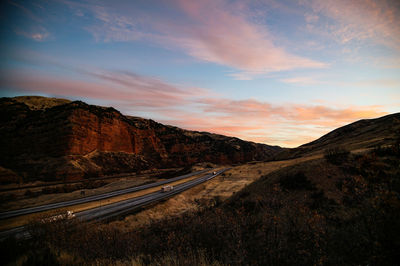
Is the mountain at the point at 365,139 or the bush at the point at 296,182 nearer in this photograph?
the bush at the point at 296,182

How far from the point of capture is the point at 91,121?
58.6 m

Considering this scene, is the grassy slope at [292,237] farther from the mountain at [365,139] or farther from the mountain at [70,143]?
the mountain at [70,143]

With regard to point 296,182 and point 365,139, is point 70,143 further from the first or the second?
point 365,139

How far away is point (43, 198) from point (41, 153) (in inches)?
1050

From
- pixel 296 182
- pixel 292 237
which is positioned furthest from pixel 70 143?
pixel 292 237

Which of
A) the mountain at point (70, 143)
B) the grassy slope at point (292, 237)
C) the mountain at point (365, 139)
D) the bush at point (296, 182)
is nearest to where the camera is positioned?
the grassy slope at point (292, 237)

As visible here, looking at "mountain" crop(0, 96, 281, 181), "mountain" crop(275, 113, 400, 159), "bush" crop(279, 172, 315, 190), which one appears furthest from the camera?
"mountain" crop(0, 96, 281, 181)

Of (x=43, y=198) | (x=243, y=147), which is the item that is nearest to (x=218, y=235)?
(x=43, y=198)

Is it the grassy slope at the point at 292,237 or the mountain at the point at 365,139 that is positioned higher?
the mountain at the point at 365,139

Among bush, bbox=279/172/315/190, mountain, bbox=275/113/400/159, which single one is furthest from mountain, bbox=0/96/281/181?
mountain, bbox=275/113/400/159

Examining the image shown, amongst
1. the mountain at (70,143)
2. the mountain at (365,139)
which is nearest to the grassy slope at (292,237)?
the mountain at (365,139)

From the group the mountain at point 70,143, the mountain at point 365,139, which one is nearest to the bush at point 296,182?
the mountain at point 365,139

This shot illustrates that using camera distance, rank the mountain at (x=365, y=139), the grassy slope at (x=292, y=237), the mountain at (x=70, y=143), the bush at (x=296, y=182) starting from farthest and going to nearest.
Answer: the mountain at (x=70, y=143) → the mountain at (x=365, y=139) → the bush at (x=296, y=182) → the grassy slope at (x=292, y=237)

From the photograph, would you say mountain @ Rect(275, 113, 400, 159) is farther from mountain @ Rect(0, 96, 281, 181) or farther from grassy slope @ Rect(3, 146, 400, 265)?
mountain @ Rect(0, 96, 281, 181)
